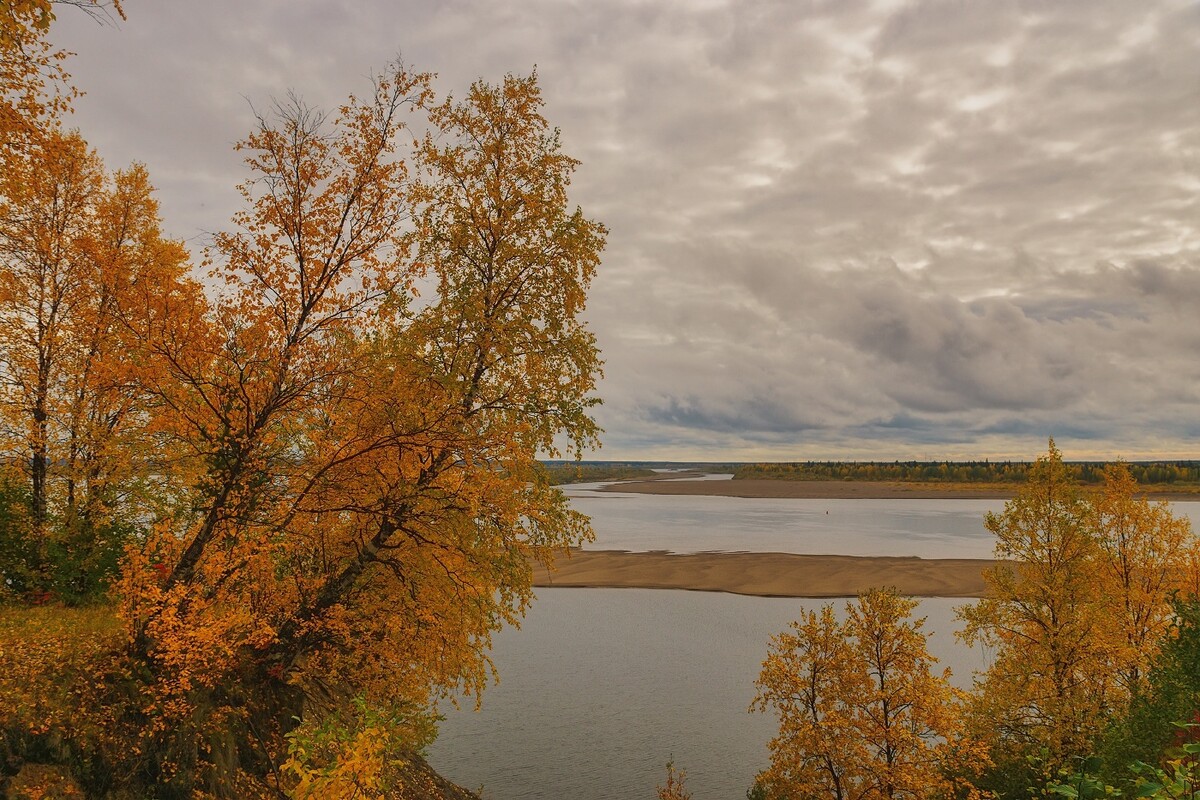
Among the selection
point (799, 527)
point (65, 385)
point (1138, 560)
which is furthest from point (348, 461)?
point (799, 527)

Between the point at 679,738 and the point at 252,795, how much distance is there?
19.5 m

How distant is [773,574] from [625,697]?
1308 inches

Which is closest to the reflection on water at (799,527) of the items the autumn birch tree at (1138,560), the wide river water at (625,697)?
the wide river water at (625,697)

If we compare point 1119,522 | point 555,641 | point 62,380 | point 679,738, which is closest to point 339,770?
point 62,380

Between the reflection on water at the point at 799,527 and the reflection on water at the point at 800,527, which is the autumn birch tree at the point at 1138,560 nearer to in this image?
the reflection on water at the point at 800,527

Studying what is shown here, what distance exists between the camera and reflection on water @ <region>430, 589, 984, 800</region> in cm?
2434

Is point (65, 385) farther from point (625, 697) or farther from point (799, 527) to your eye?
point (799, 527)

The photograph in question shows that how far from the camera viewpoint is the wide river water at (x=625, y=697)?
2445cm

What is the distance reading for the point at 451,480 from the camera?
42.1 feet

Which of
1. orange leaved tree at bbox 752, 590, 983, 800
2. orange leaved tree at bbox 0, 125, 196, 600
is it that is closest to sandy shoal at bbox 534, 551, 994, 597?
orange leaved tree at bbox 752, 590, 983, 800

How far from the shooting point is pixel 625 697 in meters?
31.9

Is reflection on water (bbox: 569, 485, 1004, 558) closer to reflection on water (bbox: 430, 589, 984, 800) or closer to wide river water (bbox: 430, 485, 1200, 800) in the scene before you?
wide river water (bbox: 430, 485, 1200, 800)

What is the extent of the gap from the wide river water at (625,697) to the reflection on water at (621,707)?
0.07 meters

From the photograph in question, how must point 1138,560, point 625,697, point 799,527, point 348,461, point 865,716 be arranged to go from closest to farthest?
point 348,461 < point 865,716 < point 1138,560 < point 625,697 < point 799,527
